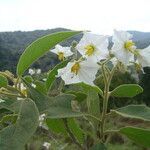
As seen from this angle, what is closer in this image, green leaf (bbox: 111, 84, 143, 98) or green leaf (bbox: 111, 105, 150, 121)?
green leaf (bbox: 111, 105, 150, 121)

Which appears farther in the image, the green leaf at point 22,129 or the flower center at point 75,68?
the flower center at point 75,68

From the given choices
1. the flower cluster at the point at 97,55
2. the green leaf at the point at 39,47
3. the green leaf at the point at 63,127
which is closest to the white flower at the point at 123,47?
the flower cluster at the point at 97,55

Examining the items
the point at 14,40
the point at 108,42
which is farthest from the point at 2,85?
the point at 14,40

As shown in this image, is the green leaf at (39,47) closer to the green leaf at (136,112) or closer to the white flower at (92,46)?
the white flower at (92,46)

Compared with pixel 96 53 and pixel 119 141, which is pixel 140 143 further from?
pixel 119 141

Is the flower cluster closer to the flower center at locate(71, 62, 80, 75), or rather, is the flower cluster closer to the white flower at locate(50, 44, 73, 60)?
the flower center at locate(71, 62, 80, 75)

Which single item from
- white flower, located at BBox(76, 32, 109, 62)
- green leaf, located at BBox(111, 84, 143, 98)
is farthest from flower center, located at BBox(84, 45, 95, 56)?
green leaf, located at BBox(111, 84, 143, 98)

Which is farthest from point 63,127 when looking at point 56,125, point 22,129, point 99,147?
point 22,129
